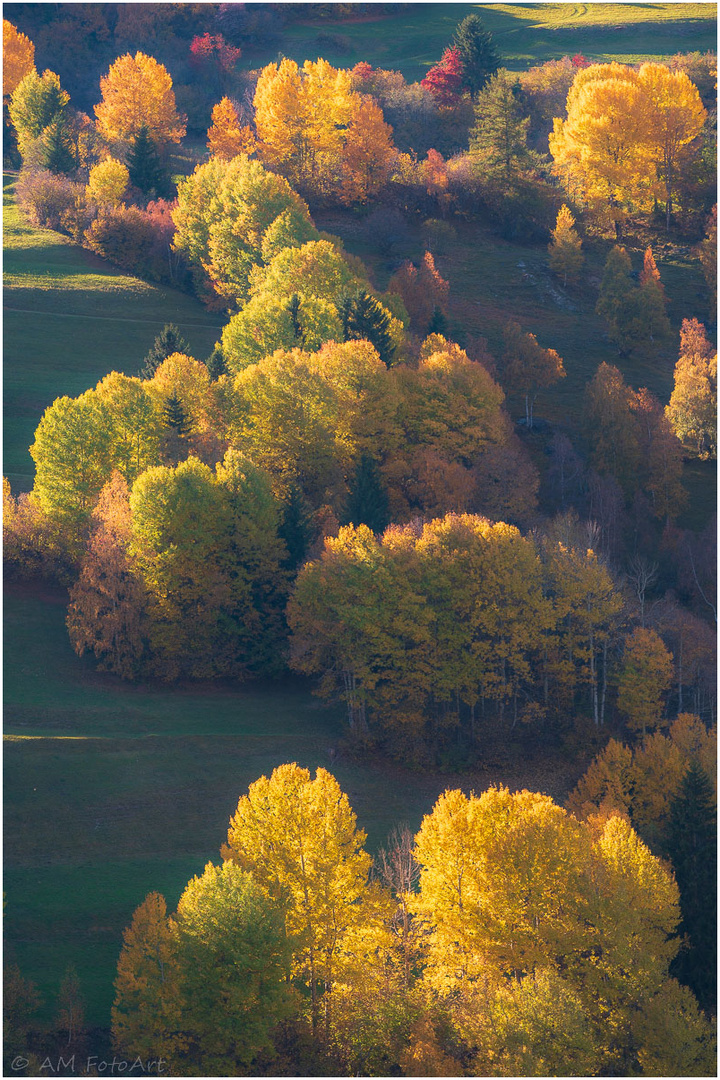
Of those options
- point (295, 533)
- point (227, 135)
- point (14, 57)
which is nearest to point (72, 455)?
point (295, 533)

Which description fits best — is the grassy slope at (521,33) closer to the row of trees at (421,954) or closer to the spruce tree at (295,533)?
the spruce tree at (295,533)

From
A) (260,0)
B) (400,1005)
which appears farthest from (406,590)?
(260,0)

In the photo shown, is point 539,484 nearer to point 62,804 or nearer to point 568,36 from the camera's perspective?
point 62,804

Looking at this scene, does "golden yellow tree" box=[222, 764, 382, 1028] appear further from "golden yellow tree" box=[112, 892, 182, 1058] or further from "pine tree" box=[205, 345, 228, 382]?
"pine tree" box=[205, 345, 228, 382]

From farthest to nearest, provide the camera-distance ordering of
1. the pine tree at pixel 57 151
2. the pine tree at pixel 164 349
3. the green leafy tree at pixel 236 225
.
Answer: the pine tree at pixel 57 151
the green leafy tree at pixel 236 225
the pine tree at pixel 164 349

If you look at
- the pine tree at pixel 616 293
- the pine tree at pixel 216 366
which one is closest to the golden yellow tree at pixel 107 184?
the pine tree at pixel 216 366

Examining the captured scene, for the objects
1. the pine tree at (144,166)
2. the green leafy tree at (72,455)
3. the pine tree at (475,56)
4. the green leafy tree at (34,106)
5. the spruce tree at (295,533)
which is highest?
the pine tree at (475,56)
